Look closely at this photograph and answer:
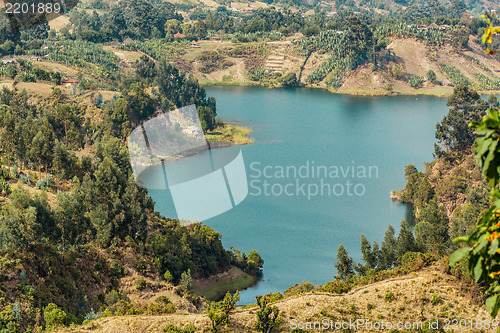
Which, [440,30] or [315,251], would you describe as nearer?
[315,251]

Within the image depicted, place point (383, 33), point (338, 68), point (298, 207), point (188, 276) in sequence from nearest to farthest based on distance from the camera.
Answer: point (188, 276) < point (298, 207) < point (338, 68) < point (383, 33)

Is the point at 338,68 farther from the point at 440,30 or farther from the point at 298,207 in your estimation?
the point at 298,207

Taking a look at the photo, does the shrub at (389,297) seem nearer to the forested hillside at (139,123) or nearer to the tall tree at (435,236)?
the forested hillside at (139,123)

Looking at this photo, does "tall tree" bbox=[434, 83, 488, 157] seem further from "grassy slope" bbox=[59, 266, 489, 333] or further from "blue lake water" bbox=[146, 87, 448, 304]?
"grassy slope" bbox=[59, 266, 489, 333]

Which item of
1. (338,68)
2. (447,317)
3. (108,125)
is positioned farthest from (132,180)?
(338,68)

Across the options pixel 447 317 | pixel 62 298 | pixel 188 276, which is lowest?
pixel 188 276

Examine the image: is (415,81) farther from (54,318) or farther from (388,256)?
(54,318)

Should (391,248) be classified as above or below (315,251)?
above
